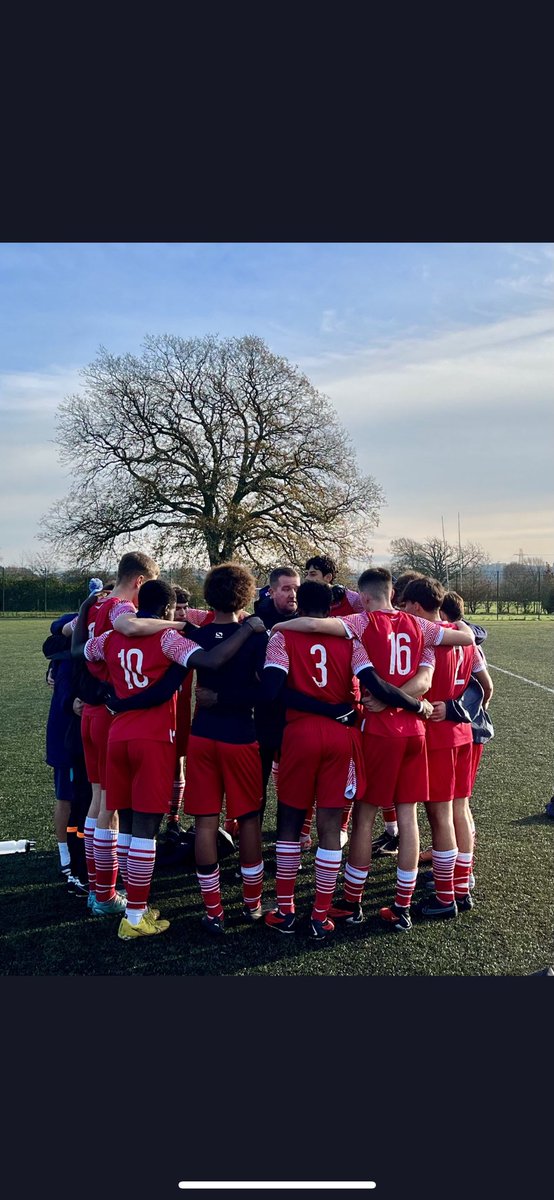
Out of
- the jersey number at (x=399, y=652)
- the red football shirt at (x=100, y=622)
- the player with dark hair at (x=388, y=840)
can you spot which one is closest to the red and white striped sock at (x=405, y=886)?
the jersey number at (x=399, y=652)

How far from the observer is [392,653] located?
4.30m

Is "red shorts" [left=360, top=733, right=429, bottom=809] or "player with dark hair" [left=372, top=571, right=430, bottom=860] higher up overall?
"red shorts" [left=360, top=733, right=429, bottom=809]

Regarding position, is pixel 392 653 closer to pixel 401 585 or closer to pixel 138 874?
pixel 401 585

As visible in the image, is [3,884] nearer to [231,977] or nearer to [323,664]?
[231,977]

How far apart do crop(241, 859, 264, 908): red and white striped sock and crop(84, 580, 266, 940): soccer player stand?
527 mm

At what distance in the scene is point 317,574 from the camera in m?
5.17

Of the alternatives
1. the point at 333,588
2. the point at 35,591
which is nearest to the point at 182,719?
the point at 333,588

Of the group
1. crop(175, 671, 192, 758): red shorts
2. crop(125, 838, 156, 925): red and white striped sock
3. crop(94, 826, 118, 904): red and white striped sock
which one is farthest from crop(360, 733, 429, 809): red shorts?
crop(175, 671, 192, 758): red shorts

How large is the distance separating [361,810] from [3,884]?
243cm

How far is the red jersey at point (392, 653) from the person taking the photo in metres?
4.29

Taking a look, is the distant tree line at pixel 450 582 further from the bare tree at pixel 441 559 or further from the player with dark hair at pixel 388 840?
the player with dark hair at pixel 388 840

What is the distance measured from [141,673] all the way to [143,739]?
1.12 feet

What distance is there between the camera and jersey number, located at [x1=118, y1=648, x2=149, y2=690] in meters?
4.23

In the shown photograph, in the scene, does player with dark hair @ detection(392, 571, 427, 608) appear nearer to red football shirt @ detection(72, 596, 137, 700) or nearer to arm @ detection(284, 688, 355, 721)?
arm @ detection(284, 688, 355, 721)
